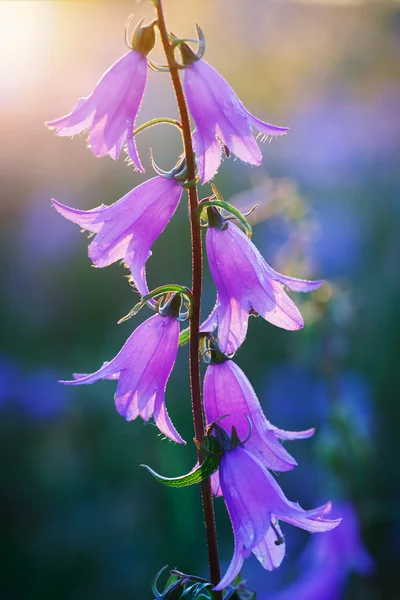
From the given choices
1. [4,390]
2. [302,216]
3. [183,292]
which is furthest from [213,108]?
[4,390]

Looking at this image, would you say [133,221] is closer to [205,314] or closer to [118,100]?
[118,100]

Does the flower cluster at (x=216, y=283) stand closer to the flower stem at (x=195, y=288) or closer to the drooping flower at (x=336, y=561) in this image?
the flower stem at (x=195, y=288)

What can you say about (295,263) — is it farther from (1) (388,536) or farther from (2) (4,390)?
(2) (4,390)

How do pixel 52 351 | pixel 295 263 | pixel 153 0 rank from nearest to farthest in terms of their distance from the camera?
pixel 153 0
pixel 295 263
pixel 52 351

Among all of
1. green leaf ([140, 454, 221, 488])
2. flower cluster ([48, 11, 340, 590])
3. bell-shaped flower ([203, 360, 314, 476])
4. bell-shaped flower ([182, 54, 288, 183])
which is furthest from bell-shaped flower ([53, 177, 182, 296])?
green leaf ([140, 454, 221, 488])

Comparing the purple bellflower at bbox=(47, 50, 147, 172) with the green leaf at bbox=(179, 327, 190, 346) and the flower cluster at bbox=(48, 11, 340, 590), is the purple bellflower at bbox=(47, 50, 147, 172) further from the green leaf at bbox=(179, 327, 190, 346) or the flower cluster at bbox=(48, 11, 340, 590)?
the green leaf at bbox=(179, 327, 190, 346)

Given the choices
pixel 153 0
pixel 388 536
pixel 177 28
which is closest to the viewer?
pixel 153 0

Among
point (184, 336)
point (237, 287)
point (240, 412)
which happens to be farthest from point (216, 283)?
point (240, 412)

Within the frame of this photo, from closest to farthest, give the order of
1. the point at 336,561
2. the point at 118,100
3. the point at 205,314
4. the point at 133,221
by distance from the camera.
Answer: the point at 118,100, the point at 133,221, the point at 336,561, the point at 205,314
